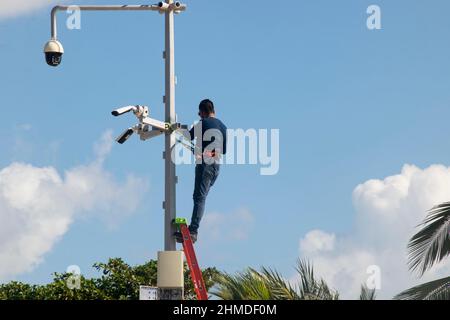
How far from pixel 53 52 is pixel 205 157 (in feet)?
11.7

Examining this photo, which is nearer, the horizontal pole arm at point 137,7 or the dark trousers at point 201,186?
the dark trousers at point 201,186

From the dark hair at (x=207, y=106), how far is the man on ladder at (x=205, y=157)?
0.60 feet

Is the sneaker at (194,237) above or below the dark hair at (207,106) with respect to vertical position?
below

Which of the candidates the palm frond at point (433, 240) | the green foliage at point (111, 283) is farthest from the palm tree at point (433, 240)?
the green foliage at point (111, 283)

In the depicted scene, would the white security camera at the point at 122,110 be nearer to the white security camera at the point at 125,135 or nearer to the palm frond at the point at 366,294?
the white security camera at the point at 125,135

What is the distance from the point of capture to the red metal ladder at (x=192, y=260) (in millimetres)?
15445

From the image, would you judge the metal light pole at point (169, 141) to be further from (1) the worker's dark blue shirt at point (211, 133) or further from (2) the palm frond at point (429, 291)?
(2) the palm frond at point (429, 291)

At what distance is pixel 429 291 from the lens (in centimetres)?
1664

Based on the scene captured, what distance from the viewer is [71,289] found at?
51625 mm

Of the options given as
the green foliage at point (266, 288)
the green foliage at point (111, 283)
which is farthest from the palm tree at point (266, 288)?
the green foliage at point (111, 283)

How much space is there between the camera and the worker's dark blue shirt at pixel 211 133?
15922 mm

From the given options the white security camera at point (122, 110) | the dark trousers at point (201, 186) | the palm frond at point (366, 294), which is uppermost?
the white security camera at point (122, 110)

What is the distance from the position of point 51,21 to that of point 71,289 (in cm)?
3596
